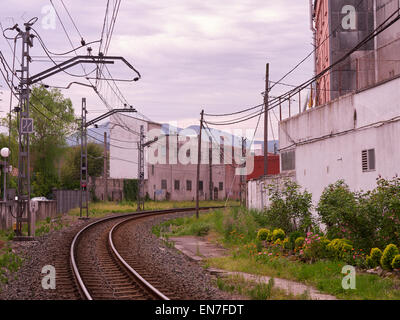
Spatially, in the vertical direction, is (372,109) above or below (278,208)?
above

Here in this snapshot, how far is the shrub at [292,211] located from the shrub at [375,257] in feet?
17.9

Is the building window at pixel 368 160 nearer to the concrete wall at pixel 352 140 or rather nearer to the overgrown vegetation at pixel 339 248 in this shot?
the concrete wall at pixel 352 140

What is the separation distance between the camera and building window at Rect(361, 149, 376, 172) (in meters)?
17.1

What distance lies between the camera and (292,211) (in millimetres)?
19875

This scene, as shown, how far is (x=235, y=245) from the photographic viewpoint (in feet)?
69.6

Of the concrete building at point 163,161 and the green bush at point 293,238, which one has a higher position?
the concrete building at point 163,161

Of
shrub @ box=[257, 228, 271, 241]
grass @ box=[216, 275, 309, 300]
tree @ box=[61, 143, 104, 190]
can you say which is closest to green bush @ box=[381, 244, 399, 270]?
grass @ box=[216, 275, 309, 300]

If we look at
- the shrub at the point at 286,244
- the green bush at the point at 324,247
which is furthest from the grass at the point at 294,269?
the shrub at the point at 286,244

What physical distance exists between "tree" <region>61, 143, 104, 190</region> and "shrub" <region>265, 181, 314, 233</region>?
50.5 m

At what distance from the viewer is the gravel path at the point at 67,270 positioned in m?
11.7

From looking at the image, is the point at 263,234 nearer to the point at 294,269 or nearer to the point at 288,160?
the point at 294,269
